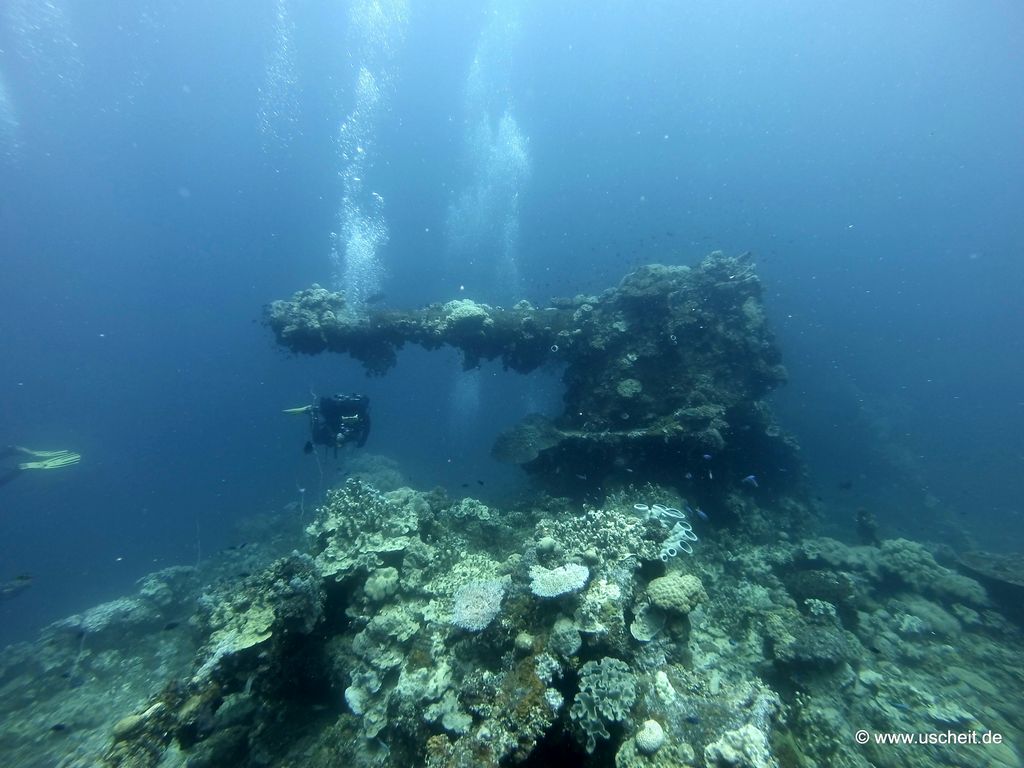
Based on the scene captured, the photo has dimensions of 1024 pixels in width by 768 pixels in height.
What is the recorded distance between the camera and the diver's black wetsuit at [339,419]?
1573cm

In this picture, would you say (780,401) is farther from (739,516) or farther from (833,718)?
(833,718)

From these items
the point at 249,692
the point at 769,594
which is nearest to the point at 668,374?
the point at 769,594

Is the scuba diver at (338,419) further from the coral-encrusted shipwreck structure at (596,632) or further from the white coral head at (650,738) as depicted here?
the white coral head at (650,738)

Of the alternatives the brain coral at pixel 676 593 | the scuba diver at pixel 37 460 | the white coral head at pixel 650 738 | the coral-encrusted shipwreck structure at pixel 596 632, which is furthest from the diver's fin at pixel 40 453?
the white coral head at pixel 650 738

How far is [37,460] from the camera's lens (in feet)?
75.2

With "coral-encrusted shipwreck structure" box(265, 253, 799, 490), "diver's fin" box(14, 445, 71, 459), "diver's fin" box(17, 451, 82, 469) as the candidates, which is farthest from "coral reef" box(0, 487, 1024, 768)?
"diver's fin" box(14, 445, 71, 459)

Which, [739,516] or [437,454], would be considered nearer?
[739,516]

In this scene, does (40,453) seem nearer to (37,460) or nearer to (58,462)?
(37,460)

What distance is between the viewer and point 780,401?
153 ft

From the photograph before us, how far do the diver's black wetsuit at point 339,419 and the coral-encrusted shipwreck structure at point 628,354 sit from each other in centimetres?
360

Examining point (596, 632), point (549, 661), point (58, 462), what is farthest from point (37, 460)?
point (596, 632)

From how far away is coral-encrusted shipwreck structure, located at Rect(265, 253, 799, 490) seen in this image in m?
13.9

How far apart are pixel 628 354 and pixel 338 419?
35.2 ft

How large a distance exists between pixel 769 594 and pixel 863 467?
37811 mm
